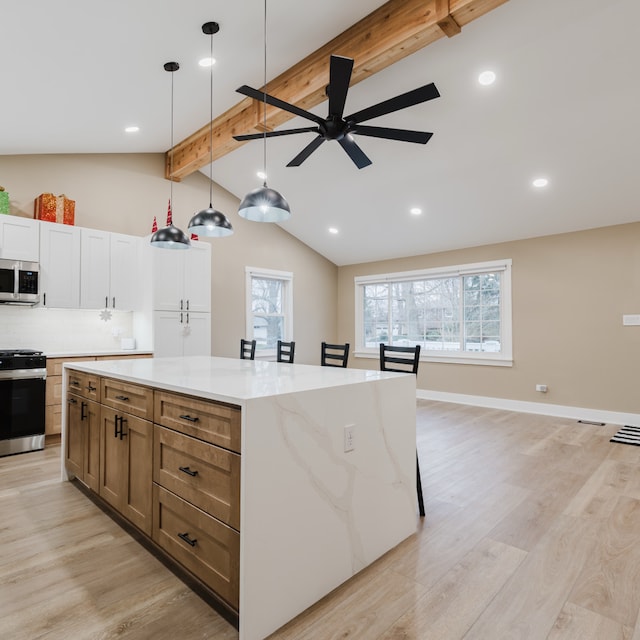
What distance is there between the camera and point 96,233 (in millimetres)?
4695

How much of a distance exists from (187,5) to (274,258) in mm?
4424

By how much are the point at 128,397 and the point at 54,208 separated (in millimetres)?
3159

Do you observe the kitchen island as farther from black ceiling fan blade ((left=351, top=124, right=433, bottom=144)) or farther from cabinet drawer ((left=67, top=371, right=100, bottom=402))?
black ceiling fan blade ((left=351, top=124, right=433, bottom=144))

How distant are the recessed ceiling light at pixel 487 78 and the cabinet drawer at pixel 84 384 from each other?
3.73 meters

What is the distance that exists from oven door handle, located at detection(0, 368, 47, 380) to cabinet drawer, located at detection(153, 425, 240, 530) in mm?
2644

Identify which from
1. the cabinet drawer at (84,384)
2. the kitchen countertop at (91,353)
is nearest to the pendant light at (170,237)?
the cabinet drawer at (84,384)

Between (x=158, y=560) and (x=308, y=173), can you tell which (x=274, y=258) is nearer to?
(x=308, y=173)

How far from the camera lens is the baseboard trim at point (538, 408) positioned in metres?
5.01

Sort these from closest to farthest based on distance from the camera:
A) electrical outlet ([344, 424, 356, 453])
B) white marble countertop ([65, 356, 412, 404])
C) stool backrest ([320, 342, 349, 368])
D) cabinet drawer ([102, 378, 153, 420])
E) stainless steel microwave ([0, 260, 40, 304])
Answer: white marble countertop ([65, 356, 412, 404]) < electrical outlet ([344, 424, 356, 453]) < cabinet drawer ([102, 378, 153, 420]) < stool backrest ([320, 342, 349, 368]) < stainless steel microwave ([0, 260, 40, 304])

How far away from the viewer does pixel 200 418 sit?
1739mm

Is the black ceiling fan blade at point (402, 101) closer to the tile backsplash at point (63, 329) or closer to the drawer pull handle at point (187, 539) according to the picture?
the drawer pull handle at point (187, 539)

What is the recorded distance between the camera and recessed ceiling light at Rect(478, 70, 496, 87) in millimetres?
3428

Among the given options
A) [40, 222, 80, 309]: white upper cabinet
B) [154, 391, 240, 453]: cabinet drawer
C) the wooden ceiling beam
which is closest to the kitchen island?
[154, 391, 240, 453]: cabinet drawer

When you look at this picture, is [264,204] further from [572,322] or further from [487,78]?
[572,322]
